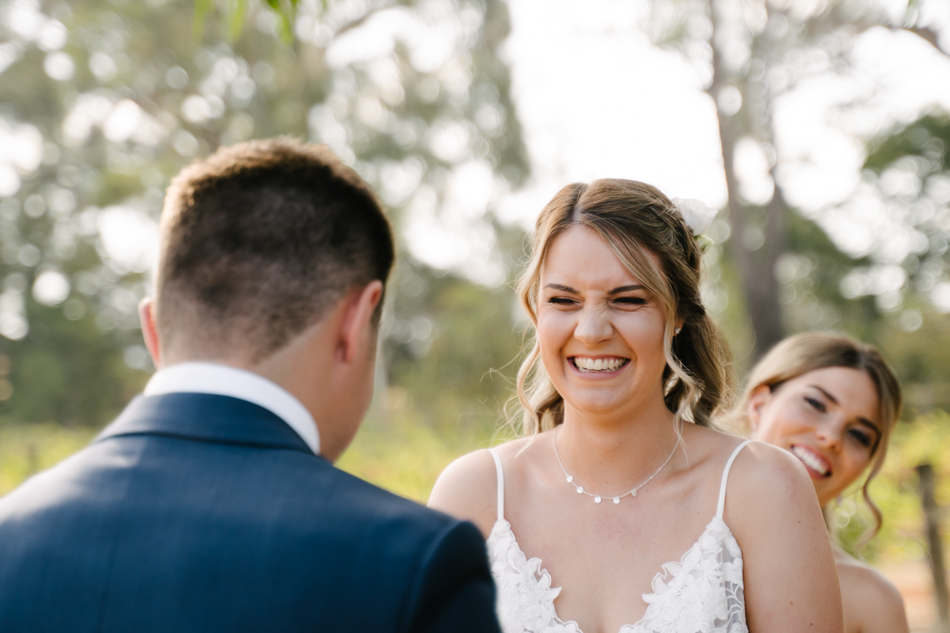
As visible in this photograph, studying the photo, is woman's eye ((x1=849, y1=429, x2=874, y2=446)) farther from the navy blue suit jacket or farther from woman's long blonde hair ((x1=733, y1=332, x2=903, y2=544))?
the navy blue suit jacket

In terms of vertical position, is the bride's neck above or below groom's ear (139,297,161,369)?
below

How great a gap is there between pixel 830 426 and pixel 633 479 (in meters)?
0.98

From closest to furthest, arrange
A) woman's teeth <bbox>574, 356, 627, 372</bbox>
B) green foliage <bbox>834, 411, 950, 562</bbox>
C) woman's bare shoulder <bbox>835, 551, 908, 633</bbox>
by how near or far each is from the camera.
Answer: woman's teeth <bbox>574, 356, 627, 372</bbox> → woman's bare shoulder <bbox>835, 551, 908, 633</bbox> → green foliage <bbox>834, 411, 950, 562</bbox>

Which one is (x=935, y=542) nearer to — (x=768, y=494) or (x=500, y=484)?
(x=768, y=494)

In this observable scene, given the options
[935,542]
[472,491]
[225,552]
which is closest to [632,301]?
[472,491]

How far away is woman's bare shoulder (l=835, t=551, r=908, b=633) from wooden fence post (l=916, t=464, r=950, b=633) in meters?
4.15

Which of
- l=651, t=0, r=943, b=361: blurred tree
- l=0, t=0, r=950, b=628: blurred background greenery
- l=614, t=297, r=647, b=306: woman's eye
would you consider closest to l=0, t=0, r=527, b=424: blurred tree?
l=0, t=0, r=950, b=628: blurred background greenery

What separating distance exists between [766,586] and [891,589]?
964 mm

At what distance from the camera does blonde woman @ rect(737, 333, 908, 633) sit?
10.5 feet

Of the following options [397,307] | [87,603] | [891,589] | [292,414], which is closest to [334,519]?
[292,414]

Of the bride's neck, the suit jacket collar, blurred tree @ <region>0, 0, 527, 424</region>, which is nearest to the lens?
the suit jacket collar

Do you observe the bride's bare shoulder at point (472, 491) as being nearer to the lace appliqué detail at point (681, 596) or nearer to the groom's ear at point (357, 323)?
the lace appliqué detail at point (681, 596)

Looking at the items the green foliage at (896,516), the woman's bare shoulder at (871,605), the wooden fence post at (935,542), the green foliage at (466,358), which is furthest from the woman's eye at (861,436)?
the green foliage at (466,358)

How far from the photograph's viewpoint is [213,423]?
4.25 feet
